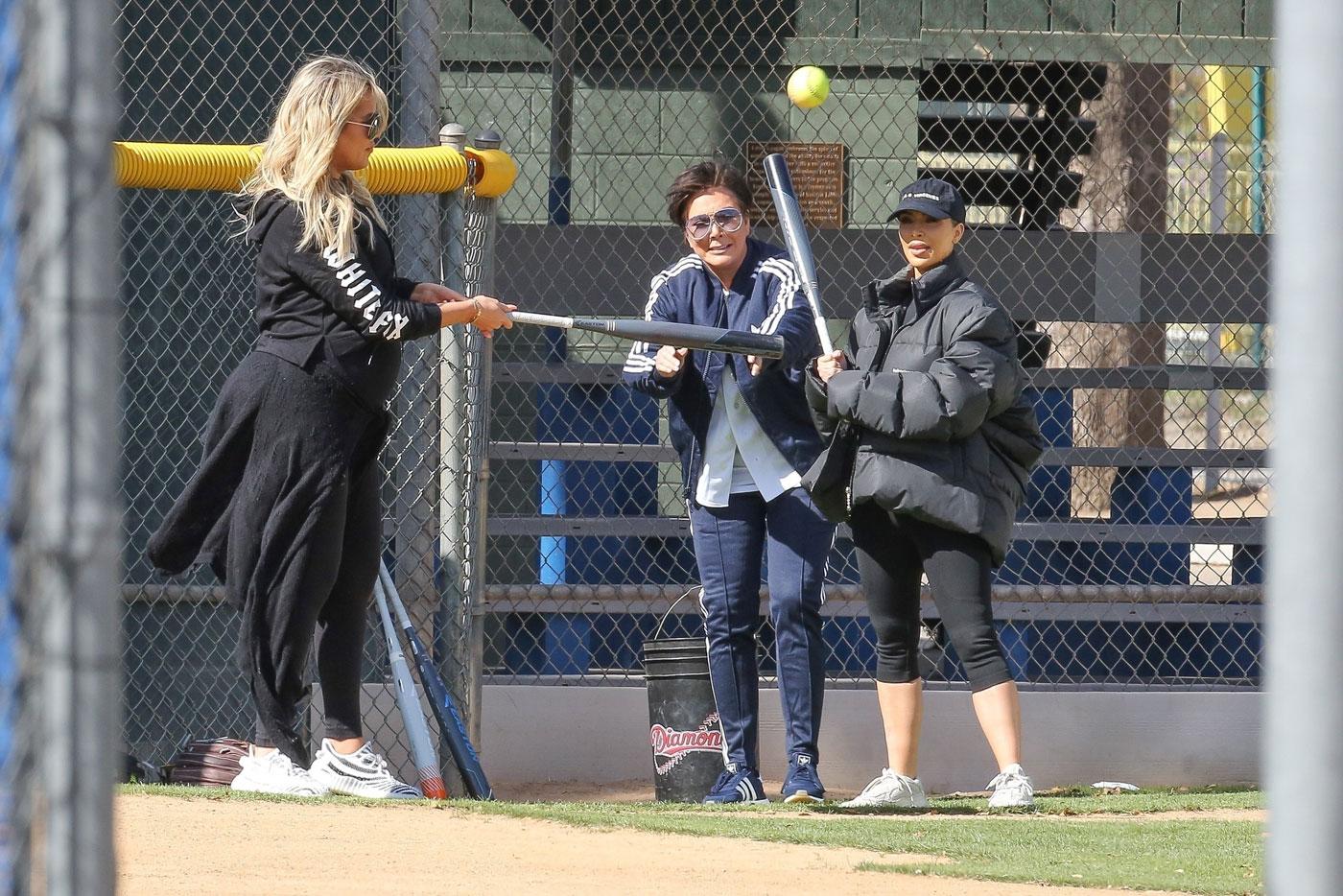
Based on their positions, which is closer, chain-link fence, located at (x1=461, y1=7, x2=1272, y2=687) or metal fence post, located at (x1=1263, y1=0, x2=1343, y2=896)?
metal fence post, located at (x1=1263, y1=0, x2=1343, y2=896)

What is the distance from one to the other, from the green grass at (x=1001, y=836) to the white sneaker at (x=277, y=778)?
103 millimetres

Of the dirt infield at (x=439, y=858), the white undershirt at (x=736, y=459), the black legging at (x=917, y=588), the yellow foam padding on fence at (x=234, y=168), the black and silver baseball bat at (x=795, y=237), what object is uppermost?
the yellow foam padding on fence at (x=234, y=168)

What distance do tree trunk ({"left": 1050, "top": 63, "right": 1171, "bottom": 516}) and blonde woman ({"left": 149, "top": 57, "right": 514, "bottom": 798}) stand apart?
5.72 meters

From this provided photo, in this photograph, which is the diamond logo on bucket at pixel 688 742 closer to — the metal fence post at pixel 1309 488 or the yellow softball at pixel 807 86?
the yellow softball at pixel 807 86

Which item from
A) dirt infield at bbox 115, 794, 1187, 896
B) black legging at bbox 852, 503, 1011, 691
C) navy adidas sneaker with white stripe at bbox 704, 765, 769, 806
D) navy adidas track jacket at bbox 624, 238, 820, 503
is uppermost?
navy adidas track jacket at bbox 624, 238, 820, 503

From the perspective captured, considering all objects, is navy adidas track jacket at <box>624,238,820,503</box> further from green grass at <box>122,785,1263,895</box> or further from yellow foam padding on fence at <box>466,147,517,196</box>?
green grass at <box>122,785,1263,895</box>

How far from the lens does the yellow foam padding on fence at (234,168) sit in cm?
537

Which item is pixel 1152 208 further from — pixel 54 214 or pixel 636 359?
pixel 54 214

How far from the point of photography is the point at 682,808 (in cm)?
492

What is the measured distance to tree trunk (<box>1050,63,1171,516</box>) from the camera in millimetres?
9523

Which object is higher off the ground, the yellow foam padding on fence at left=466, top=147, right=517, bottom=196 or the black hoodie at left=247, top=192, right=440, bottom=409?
the yellow foam padding on fence at left=466, top=147, right=517, bottom=196

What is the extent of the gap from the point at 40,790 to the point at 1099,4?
27.7 ft

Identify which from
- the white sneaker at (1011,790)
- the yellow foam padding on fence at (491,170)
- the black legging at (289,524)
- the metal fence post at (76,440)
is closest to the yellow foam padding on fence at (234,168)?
the yellow foam padding on fence at (491,170)

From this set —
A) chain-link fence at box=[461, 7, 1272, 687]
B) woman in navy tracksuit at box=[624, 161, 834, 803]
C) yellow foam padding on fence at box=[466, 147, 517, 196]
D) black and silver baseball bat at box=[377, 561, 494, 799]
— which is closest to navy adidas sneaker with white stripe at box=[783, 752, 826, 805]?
woman in navy tracksuit at box=[624, 161, 834, 803]
